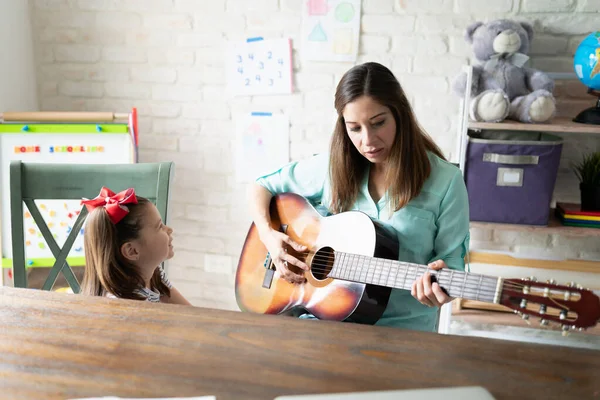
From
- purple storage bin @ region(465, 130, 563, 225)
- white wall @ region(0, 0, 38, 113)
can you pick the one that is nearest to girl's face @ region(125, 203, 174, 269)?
purple storage bin @ region(465, 130, 563, 225)

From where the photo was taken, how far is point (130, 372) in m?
0.83

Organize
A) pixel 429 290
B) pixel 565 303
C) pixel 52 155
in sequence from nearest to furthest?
pixel 565 303
pixel 429 290
pixel 52 155

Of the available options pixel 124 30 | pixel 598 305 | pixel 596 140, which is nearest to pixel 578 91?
pixel 596 140

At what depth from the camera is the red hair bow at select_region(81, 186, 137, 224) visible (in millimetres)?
1384

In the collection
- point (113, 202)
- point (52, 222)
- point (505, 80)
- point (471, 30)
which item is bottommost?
point (52, 222)

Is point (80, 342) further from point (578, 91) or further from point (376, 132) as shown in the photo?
point (578, 91)

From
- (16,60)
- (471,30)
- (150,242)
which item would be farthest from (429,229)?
(16,60)

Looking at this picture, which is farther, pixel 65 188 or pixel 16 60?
pixel 16 60

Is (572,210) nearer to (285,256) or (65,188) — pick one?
(285,256)

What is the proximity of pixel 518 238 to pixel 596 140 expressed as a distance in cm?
48

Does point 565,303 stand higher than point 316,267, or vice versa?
point 565,303

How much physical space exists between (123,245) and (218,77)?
1.24 metres

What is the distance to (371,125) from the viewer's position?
→ 138 cm

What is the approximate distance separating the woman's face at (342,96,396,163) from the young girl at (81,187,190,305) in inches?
22.0
